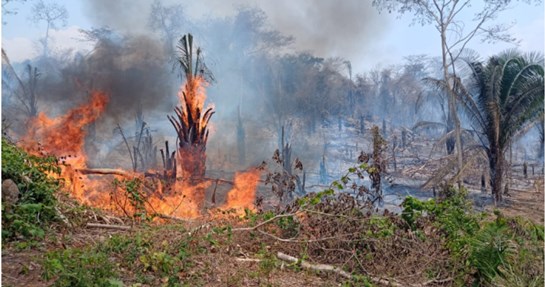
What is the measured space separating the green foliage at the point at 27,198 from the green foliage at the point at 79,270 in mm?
985

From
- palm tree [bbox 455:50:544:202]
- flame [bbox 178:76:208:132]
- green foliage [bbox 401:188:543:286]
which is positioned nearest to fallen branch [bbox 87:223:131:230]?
green foliage [bbox 401:188:543:286]

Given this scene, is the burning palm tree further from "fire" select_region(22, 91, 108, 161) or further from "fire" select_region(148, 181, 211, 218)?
"fire" select_region(22, 91, 108, 161)

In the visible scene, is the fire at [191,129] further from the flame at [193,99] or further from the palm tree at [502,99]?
the palm tree at [502,99]

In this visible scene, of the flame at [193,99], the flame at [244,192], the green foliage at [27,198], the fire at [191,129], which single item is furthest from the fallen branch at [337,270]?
the flame at [193,99]

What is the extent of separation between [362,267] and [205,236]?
2329 millimetres

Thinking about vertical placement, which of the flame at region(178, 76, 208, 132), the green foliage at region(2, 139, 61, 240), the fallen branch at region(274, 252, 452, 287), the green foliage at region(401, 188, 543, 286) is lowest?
the fallen branch at region(274, 252, 452, 287)

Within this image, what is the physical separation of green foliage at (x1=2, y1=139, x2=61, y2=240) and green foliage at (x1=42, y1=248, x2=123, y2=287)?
0.98 m

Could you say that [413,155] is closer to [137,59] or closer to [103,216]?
[137,59]

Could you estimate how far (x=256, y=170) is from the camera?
1585 centimetres

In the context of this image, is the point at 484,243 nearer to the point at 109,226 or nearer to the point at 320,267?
the point at 320,267

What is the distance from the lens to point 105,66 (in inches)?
894

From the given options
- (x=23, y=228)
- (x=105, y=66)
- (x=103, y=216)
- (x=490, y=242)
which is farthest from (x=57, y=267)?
(x=105, y=66)

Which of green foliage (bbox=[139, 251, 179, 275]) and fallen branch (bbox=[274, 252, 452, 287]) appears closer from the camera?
green foliage (bbox=[139, 251, 179, 275])

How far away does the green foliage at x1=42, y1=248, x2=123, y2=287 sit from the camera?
12.2ft
